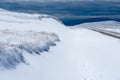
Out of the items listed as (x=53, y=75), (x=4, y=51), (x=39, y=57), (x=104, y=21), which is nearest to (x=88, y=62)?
(x=39, y=57)

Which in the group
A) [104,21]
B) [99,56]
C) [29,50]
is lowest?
[104,21]

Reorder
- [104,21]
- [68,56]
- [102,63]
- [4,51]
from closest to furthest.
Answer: [4,51] < [102,63] < [68,56] < [104,21]

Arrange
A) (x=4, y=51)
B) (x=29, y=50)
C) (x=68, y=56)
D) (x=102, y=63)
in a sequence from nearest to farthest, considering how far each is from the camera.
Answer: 1. (x=4, y=51)
2. (x=29, y=50)
3. (x=102, y=63)
4. (x=68, y=56)

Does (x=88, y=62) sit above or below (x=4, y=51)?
below

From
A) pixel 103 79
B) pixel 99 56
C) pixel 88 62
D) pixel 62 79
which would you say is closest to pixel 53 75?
pixel 62 79

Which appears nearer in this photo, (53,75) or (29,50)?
(53,75)

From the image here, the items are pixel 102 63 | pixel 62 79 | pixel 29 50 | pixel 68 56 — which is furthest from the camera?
pixel 68 56

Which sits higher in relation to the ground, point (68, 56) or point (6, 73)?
point (6, 73)

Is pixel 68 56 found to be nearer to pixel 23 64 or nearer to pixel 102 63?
pixel 102 63

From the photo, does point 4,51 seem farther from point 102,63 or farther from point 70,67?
point 102,63
